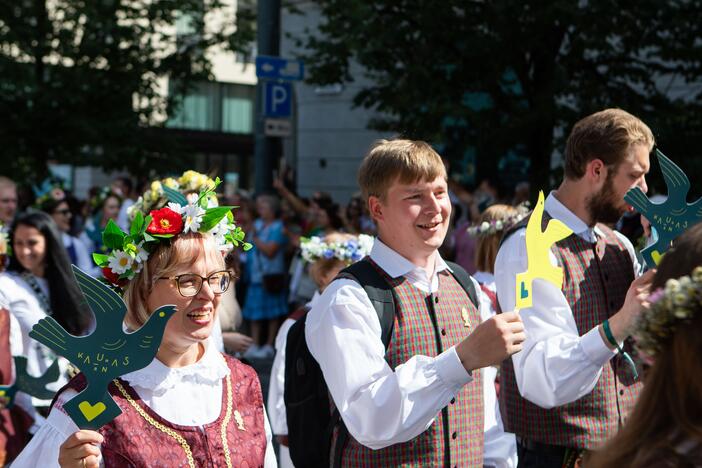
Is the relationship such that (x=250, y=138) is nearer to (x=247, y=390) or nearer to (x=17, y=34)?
(x=17, y=34)

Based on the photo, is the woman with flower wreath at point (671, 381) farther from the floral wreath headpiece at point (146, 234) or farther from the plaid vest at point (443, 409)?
the floral wreath headpiece at point (146, 234)

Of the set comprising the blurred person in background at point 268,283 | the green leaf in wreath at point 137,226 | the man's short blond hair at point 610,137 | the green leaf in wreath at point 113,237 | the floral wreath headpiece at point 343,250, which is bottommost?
the blurred person in background at point 268,283

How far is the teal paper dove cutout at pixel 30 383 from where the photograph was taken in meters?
4.10

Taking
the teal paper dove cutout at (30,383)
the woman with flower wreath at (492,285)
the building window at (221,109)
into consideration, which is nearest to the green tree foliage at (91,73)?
the woman with flower wreath at (492,285)

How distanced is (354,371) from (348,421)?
0.47ft

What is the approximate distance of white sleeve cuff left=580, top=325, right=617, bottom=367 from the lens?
10.5 ft

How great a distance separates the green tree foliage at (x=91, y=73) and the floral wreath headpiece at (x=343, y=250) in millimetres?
9984

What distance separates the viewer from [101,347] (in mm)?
2615

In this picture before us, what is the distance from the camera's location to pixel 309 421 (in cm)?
324

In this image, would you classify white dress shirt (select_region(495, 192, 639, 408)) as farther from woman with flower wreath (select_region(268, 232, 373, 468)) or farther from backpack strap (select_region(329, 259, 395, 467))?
woman with flower wreath (select_region(268, 232, 373, 468))

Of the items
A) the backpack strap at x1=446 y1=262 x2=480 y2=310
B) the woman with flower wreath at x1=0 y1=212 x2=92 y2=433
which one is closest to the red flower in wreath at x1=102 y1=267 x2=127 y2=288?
the backpack strap at x1=446 y1=262 x2=480 y2=310

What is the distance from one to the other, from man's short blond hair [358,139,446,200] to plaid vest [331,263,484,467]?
27 centimetres

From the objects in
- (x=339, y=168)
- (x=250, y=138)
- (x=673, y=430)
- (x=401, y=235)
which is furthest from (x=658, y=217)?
(x=250, y=138)

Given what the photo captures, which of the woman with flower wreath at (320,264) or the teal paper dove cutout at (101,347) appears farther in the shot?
the woman with flower wreath at (320,264)
